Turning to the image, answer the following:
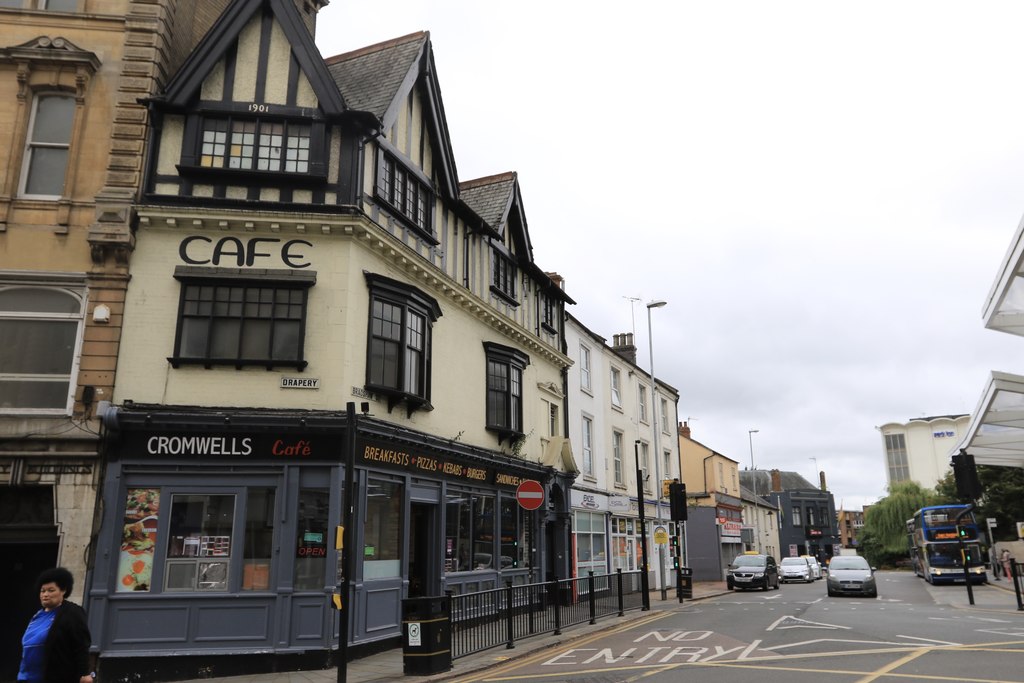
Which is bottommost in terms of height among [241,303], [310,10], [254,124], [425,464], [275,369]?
[425,464]

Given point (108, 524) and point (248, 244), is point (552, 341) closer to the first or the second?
point (248, 244)

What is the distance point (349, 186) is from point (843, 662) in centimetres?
1204

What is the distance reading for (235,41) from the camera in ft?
47.3

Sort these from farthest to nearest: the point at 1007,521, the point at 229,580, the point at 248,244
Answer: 1. the point at 1007,521
2. the point at 248,244
3. the point at 229,580

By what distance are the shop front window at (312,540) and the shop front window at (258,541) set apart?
51cm

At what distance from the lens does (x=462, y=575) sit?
17203 mm

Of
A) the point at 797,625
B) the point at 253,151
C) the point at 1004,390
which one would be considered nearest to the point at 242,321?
the point at 253,151

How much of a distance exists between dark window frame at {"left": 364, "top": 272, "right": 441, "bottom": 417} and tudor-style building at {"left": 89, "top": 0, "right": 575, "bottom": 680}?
0.06 m

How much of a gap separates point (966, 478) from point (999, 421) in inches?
109

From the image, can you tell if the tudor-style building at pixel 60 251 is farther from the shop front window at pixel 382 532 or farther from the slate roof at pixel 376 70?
the shop front window at pixel 382 532

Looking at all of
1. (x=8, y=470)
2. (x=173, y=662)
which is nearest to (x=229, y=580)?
(x=173, y=662)

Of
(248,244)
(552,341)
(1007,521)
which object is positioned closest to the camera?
(248,244)

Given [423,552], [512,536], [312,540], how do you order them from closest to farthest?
[312,540] → [423,552] → [512,536]

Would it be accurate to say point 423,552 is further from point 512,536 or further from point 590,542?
point 590,542
